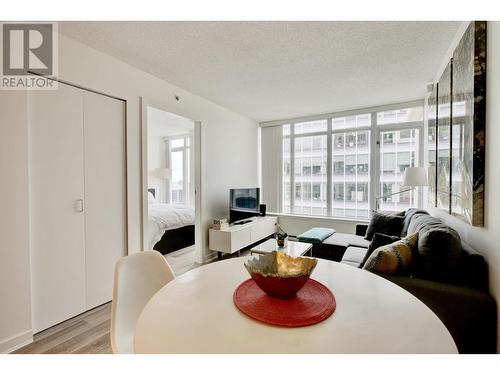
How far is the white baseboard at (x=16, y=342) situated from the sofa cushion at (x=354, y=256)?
2.76m

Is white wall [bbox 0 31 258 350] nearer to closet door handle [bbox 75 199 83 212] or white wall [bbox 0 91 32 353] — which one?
white wall [bbox 0 91 32 353]

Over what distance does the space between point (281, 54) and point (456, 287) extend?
231cm

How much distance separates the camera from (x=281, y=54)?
2268 millimetres

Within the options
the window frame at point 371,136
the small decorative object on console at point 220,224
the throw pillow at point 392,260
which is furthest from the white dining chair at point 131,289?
the window frame at point 371,136

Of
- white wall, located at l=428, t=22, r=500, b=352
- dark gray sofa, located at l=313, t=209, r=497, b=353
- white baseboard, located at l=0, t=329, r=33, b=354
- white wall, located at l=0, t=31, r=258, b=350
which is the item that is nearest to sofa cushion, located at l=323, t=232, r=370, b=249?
dark gray sofa, located at l=313, t=209, r=497, b=353

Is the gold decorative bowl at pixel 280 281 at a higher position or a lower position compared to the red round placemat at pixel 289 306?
higher

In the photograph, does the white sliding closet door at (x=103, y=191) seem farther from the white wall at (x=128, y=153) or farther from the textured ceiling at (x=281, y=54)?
the textured ceiling at (x=281, y=54)

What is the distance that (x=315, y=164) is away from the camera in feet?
15.3

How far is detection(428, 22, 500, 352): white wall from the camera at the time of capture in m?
1.32

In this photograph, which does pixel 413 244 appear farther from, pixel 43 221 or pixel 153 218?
pixel 153 218

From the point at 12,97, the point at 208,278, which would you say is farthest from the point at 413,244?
→ the point at 12,97

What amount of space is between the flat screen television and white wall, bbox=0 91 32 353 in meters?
2.50

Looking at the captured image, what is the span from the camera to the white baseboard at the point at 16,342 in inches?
63.6
